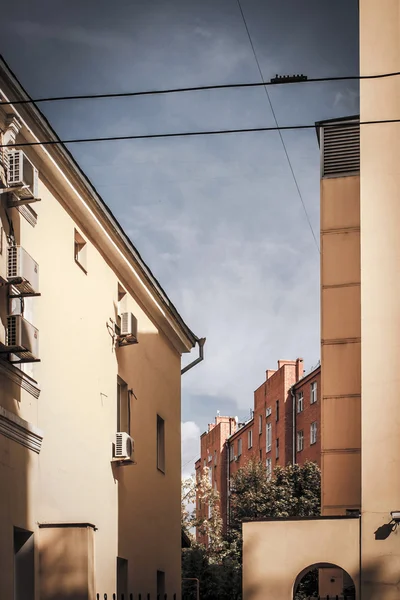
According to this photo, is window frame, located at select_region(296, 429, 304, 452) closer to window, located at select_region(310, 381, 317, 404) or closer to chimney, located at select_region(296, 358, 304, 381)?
window, located at select_region(310, 381, 317, 404)

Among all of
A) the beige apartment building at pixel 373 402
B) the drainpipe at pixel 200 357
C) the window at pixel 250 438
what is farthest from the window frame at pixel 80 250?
the window at pixel 250 438

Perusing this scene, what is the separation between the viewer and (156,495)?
23.4 meters

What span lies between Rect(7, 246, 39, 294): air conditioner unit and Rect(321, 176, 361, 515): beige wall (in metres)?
8.18

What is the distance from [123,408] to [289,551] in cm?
596

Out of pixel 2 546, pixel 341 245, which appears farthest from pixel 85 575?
pixel 341 245

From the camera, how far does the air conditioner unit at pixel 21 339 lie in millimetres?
13997

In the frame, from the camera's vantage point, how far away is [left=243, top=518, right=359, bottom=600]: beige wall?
52.5 ft

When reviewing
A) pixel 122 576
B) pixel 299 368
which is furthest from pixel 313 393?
pixel 122 576

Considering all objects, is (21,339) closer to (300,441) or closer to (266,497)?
(266,497)

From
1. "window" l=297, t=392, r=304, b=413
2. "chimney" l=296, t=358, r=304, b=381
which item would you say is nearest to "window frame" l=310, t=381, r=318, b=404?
"window" l=297, t=392, r=304, b=413

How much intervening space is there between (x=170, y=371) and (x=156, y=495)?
3.26 meters

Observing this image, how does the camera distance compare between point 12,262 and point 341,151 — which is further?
point 341,151

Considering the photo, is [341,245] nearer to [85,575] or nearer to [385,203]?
[385,203]

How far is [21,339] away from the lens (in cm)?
1409
